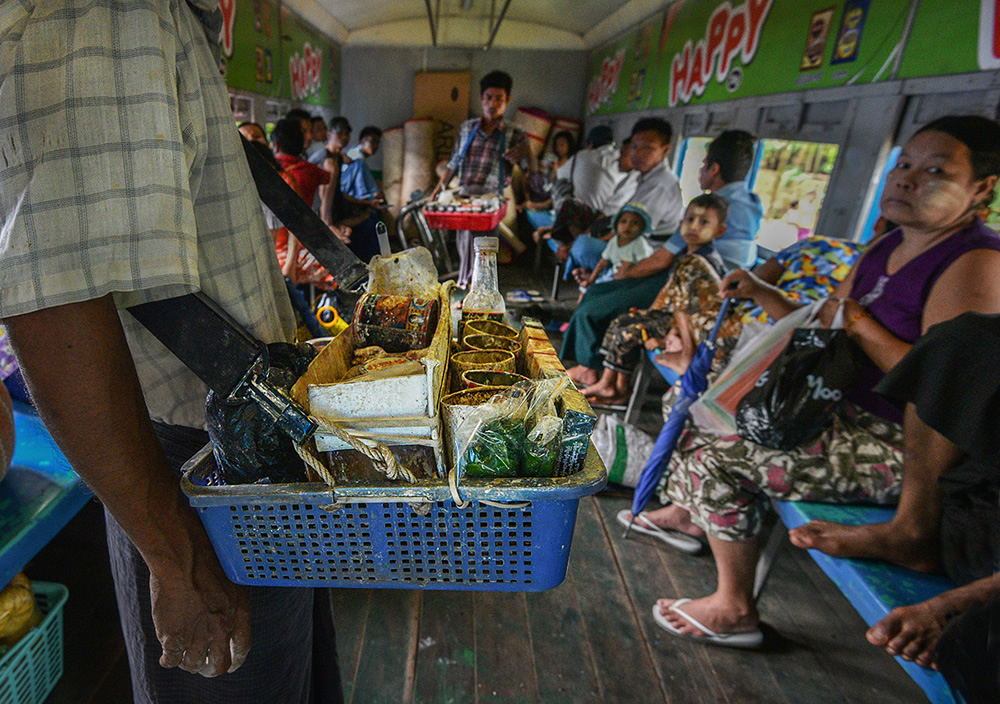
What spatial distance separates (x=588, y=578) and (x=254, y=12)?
6.60m

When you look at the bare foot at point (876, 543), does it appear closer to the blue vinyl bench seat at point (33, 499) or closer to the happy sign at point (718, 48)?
the blue vinyl bench seat at point (33, 499)

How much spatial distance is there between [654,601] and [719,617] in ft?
0.91

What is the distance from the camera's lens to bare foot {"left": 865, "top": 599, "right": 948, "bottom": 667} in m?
1.29

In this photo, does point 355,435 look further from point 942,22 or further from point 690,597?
point 942,22

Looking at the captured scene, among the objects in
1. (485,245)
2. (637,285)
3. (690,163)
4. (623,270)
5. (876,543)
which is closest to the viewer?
(485,245)

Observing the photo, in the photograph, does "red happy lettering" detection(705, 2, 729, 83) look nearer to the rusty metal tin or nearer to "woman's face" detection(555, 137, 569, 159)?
"woman's face" detection(555, 137, 569, 159)

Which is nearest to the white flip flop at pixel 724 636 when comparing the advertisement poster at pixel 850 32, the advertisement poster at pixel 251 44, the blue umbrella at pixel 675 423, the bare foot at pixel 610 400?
the blue umbrella at pixel 675 423

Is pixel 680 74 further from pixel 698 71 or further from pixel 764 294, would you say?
pixel 764 294

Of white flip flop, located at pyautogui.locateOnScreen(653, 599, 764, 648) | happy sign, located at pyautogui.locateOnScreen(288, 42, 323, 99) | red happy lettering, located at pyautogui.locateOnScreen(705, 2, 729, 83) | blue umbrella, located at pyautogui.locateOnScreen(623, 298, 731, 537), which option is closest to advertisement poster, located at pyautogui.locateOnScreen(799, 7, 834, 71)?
red happy lettering, located at pyautogui.locateOnScreen(705, 2, 729, 83)

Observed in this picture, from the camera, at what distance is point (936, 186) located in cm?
175

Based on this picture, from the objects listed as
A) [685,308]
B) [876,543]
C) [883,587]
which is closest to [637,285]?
[685,308]

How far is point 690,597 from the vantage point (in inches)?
88.7

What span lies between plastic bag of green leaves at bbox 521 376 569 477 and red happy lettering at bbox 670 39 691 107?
654 centimetres

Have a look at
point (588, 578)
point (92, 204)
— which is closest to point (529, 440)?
point (92, 204)
